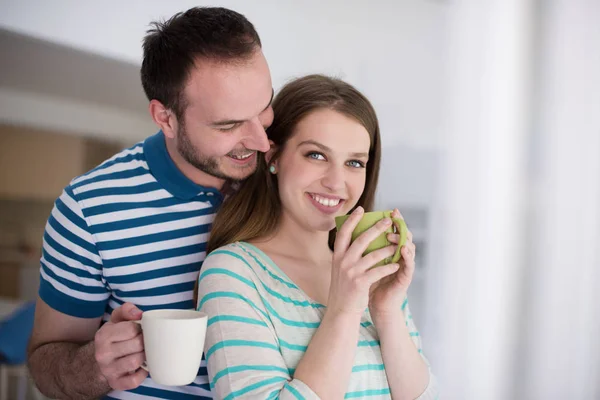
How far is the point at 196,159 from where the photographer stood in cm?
136

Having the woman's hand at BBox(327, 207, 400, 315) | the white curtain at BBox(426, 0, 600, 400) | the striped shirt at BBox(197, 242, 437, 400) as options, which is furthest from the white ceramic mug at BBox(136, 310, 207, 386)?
the white curtain at BBox(426, 0, 600, 400)

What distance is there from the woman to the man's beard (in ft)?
0.20

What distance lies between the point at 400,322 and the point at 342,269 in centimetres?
21

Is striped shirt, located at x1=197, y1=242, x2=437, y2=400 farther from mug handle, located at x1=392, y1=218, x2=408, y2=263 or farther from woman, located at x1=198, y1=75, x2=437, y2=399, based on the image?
mug handle, located at x1=392, y1=218, x2=408, y2=263

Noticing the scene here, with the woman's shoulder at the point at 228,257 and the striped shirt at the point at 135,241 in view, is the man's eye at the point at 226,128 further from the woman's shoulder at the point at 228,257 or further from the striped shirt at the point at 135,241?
the woman's shoulder at the point at 228,257

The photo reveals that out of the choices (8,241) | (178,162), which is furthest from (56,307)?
(8,241)

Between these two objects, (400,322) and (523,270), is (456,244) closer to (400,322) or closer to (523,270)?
(523,270)

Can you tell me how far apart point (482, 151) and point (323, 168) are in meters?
2.16

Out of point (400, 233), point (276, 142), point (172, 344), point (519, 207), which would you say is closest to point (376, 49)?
point (519, 207)

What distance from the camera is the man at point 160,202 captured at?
1.32 metres

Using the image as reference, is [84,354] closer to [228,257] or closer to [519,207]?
[228,257]

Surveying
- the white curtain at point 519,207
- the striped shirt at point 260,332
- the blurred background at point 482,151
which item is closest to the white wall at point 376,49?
the blurred background at point 482,151

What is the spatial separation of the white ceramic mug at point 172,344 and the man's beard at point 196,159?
0.40 m

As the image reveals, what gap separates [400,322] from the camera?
1.24 meters
